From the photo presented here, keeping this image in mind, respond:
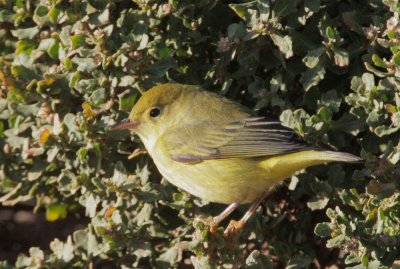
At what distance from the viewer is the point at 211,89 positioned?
4.37 meters

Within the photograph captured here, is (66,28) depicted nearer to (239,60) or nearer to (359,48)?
(239,60)

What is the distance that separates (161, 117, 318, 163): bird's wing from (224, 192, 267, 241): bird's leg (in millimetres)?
263

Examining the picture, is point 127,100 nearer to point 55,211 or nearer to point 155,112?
point 155,112

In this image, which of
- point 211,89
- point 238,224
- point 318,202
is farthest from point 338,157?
point 211,89

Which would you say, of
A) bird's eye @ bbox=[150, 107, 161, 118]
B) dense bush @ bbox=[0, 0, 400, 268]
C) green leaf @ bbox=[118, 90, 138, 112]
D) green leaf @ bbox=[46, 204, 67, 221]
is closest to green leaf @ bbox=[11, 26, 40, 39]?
dense bush @ bbox=[0, 0, 400, 268]

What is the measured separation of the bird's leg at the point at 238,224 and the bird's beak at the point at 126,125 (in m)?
0.70

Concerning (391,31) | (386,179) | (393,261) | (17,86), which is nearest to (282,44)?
(391,31)

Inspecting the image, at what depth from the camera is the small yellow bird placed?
4.07 metres

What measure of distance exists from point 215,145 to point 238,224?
1.43ft

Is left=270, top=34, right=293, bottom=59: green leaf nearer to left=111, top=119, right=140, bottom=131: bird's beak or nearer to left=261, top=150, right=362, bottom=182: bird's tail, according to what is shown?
left=261, top=150, right=362, bottom=182: bird's tail

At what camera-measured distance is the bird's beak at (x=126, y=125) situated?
4199 millimetres

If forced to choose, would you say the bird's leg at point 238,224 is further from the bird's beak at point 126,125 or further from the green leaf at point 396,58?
the green leaf at point 396,58

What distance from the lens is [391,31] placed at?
3.68 m

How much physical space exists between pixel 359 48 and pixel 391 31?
1.20ft
